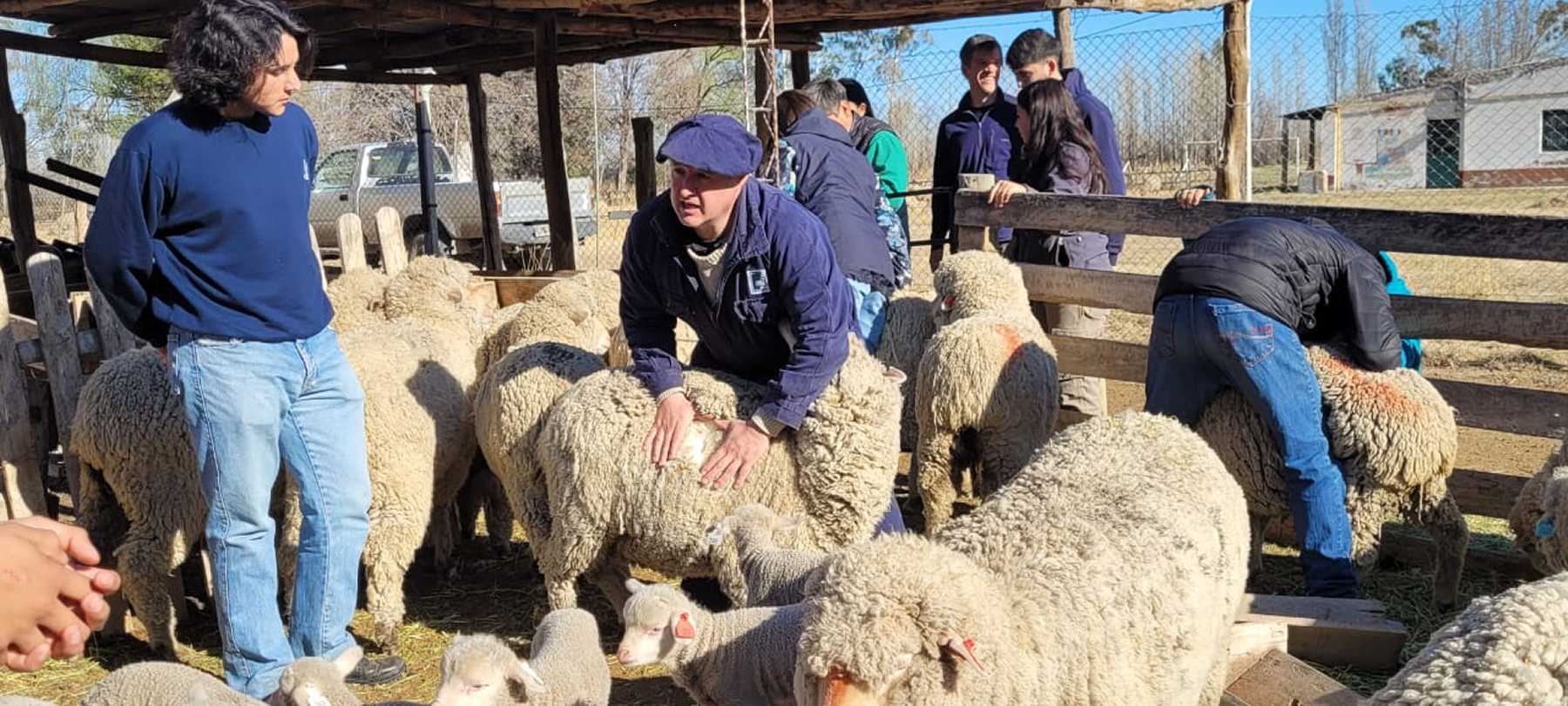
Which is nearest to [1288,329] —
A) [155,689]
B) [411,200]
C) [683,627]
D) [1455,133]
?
[683,627]

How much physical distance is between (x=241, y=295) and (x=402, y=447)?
4.53 ft

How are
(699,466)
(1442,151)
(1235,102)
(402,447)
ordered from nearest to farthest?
(699,466) → (402,447) → (1235,102) → (1442,151)

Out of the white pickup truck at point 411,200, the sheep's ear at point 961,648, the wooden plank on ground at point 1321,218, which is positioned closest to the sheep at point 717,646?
the sheep's ear at point 961,648

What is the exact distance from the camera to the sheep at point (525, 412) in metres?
4.83

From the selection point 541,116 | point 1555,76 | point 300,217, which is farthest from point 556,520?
point 1555,76

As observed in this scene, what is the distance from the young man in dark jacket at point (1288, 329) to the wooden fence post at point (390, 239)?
4.75 meters

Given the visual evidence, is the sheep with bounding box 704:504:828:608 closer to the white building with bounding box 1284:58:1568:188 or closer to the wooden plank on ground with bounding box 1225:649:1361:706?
the wooden plank on ground with bounding box 1225:649:1361:706

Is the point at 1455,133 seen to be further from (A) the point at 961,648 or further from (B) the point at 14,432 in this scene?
(A) the point at 961,648

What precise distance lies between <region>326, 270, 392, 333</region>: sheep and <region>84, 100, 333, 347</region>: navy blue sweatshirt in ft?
8.31

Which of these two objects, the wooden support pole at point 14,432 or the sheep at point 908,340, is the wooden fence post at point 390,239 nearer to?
Result: the wooden support pole at point 14,432

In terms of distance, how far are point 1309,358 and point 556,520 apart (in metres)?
2.87

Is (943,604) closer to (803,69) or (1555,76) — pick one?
(803,69)

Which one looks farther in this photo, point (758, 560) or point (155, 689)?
point (758, 560)

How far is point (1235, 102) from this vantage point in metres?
7.78
